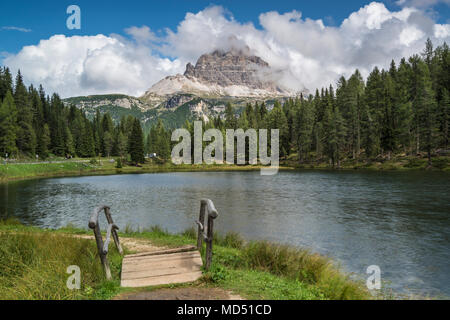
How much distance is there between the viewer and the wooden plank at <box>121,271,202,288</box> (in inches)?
296

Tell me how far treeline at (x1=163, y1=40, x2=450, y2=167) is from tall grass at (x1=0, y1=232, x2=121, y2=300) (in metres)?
69.1

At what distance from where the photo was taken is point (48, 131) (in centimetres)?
10844

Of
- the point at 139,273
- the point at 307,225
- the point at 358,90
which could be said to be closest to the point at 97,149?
the point at 358,90

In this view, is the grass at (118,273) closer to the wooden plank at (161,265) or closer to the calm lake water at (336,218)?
the wooden plank at (161,265)

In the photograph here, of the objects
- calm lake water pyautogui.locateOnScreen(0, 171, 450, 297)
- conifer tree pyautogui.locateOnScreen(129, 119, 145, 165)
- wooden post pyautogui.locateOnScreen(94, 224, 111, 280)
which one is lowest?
calm lake water pyautogui.locateOnScreen(0, 171, 450, 297)

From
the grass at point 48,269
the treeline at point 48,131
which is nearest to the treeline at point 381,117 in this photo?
the treeline at point 48,131

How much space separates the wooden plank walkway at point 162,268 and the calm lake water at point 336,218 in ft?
26.5

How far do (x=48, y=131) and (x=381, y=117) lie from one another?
357 ft

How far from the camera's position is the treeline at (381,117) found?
218ft

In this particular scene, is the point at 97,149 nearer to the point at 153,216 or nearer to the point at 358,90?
the point at 358,90

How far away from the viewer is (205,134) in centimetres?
11881

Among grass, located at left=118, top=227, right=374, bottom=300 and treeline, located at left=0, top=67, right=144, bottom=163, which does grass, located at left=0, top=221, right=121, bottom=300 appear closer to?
grass, located at left=118, top=227, right=374, bottom=300

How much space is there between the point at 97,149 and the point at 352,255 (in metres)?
133

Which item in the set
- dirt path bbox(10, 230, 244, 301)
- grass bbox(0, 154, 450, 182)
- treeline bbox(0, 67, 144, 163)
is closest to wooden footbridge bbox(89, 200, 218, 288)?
dirt path bbox(10, 230, 244, 301)
